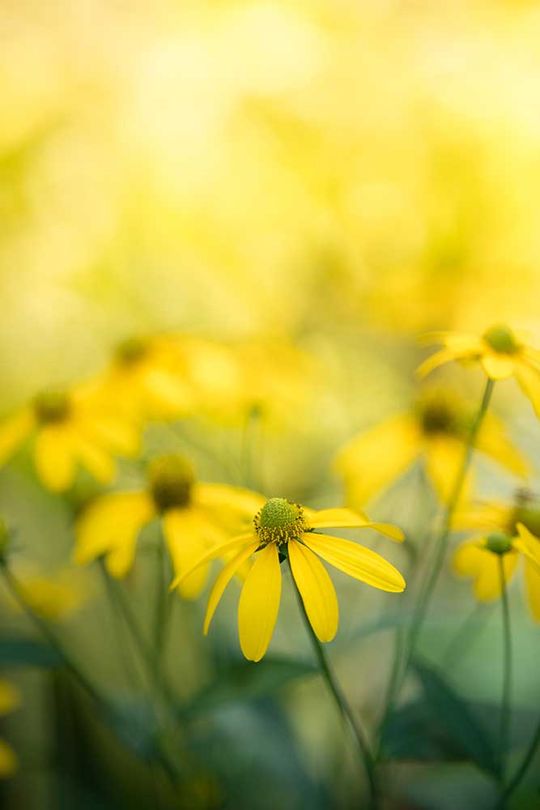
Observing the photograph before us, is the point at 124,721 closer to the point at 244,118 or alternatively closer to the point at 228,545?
the point at 228,545

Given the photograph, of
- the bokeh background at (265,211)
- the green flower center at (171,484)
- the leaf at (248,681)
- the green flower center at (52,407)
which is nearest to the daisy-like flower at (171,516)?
the green flower center at (171,484)

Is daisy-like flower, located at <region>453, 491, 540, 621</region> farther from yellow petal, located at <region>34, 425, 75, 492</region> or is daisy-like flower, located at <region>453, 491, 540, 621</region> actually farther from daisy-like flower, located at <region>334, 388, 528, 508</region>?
yellow petal, located at <region>34, 425, 75, 492</region>

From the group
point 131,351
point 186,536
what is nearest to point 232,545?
point 186,536

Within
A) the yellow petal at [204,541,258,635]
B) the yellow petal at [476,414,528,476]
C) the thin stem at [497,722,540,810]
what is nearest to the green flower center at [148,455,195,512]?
the yellow petal at [204,541,258,635]

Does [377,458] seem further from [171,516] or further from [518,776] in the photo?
[518,776]

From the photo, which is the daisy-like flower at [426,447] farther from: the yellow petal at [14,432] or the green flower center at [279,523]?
the yellow petal at [14,432]
